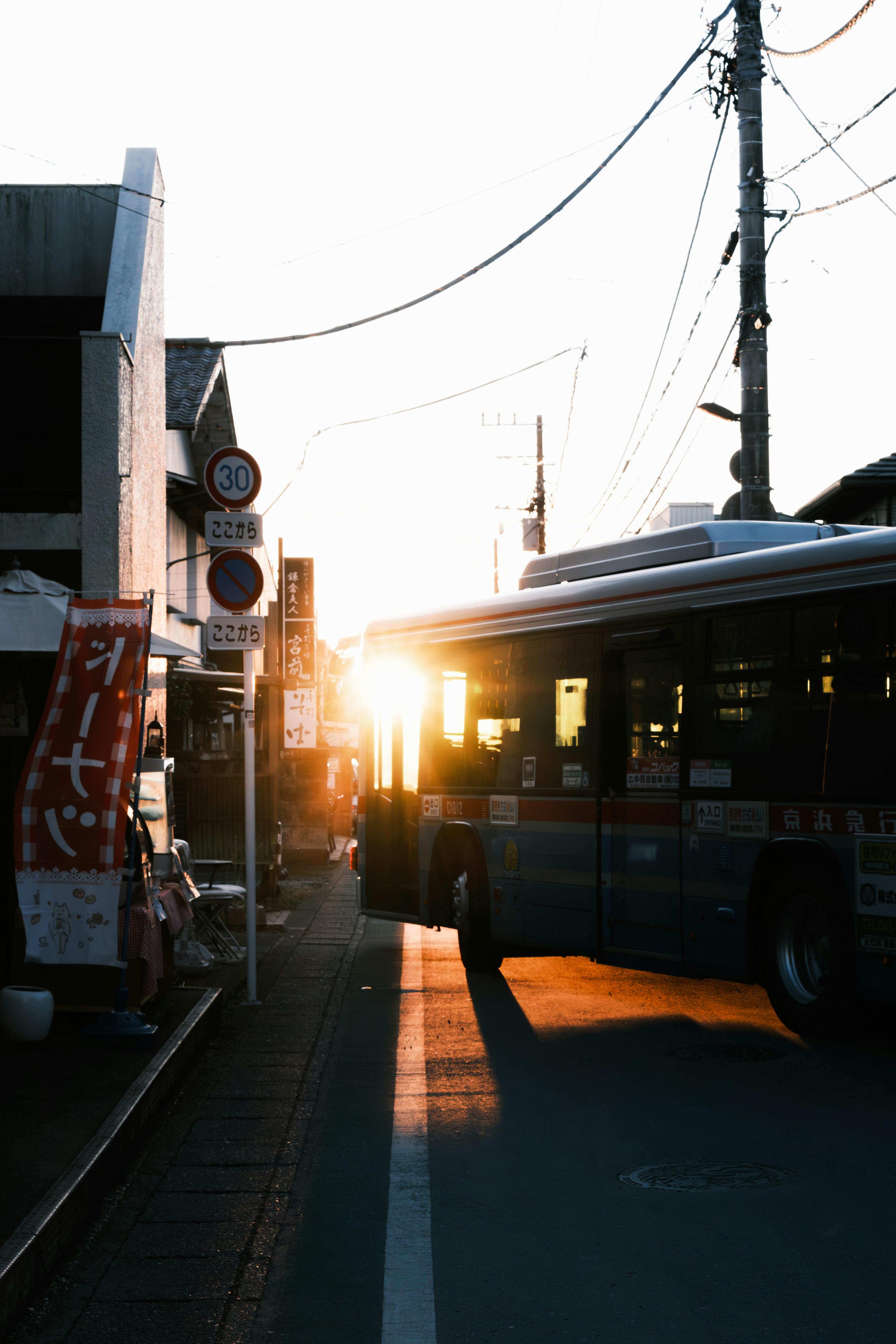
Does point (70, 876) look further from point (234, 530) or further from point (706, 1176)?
point (706, 1176)

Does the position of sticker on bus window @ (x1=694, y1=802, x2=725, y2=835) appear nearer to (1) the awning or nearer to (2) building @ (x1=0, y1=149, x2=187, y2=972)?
(1) the awning

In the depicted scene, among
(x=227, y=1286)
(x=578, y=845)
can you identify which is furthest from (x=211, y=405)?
(x=227, y=1286)

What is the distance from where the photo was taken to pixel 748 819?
27.6ft

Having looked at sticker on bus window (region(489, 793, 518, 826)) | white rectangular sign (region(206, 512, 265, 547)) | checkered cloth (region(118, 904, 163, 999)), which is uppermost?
white rectangular sign (region(206, 512, 265, 547))

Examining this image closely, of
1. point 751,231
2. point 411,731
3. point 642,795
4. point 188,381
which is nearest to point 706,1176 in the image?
point 642,795

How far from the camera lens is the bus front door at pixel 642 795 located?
29.5ft

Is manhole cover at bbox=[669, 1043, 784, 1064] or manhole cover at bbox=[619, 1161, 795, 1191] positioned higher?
manhole cover at bbox=[619, 1161, 795, 1191]

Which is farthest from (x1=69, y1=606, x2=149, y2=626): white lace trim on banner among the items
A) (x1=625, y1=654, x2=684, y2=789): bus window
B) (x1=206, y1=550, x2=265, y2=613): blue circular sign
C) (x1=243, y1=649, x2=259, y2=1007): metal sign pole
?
(x1=625, y1=654, x2=684, y2=789): bus window

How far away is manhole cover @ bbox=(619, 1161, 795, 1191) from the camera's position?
536 cm

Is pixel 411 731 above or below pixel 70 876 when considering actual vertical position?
above

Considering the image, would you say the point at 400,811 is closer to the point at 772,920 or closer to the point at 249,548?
the point at 249,548

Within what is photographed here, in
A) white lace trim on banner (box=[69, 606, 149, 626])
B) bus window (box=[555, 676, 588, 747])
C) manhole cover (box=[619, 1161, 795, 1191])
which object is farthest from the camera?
bus window (box=[555, 676, 588, 747])

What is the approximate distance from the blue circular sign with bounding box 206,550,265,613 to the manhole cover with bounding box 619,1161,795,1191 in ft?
18.6

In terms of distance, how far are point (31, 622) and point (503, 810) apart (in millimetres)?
4291
